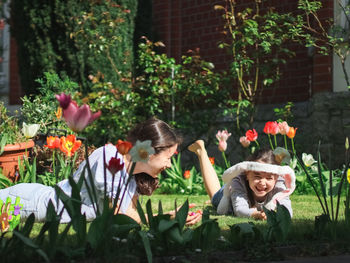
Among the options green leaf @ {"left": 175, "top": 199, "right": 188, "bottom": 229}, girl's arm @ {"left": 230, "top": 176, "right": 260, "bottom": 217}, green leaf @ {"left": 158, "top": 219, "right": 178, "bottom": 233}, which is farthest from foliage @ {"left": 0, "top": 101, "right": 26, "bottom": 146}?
green leaf @ {"left": 158, "top": 219, "right": 178, "bottom": 233}

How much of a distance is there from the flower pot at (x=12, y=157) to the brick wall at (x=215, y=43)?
3.45 m

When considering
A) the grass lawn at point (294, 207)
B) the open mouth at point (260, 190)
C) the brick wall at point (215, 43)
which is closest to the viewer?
the grass lawn at point (294, 207)

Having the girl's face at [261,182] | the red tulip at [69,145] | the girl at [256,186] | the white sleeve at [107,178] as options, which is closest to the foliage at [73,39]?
the red tulip at [69,145]

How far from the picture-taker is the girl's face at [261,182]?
14.3ft

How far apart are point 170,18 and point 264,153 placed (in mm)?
5655

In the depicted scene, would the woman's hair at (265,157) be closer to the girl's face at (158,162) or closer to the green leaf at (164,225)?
the girl's face at (158,162)

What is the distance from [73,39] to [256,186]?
485cm

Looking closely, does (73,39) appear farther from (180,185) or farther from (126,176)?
(126,176)

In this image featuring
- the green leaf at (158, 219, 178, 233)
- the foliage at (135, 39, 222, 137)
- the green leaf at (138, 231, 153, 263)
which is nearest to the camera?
the green leaf at (138, 231, 153, 263)

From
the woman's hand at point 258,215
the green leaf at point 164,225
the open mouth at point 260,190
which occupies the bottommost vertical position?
the woman's hand at point 258,215

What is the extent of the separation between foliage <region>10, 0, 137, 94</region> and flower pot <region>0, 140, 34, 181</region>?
125 inches

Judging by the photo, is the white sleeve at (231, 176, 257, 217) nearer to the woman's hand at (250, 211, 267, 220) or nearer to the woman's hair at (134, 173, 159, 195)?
the woman's hand at (250, 211, 267, 220)

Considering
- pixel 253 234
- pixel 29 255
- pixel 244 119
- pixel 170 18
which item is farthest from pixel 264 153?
pixel 170 18

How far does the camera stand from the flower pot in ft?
17.6
